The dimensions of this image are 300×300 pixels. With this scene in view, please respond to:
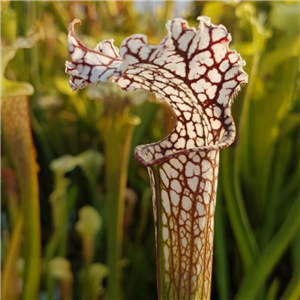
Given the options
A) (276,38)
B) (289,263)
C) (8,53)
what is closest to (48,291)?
(8,53)

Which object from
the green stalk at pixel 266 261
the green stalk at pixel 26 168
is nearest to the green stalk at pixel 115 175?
the green stalk at pixel 26 168

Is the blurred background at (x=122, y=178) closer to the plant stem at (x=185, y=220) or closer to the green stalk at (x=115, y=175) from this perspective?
the green stalk at (x=115, y=175)

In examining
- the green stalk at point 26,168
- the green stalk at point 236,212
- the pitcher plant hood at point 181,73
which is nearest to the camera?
the pitcher plant hood at point 181,73

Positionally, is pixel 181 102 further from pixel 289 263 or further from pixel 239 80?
pixel 289 263

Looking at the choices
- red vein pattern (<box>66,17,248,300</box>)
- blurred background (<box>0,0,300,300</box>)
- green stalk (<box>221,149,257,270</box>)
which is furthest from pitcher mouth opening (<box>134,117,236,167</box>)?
green stalk (<box>221,149,257,270</box>)

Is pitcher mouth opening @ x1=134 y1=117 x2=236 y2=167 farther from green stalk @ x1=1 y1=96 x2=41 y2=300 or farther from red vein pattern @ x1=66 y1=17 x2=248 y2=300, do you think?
green stalk @ x1=1 y1=96 x2=41 y2=300

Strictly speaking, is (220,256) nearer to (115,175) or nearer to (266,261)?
(266,261)

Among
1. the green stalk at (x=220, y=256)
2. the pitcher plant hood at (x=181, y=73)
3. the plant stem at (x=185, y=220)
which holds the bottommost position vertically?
the green stalk at (x=220, y=256)

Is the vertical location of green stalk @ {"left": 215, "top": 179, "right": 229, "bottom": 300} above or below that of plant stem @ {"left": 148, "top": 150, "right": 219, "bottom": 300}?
below

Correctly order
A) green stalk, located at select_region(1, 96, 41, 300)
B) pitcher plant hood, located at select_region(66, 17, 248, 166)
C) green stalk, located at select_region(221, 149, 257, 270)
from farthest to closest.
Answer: green stalk, located at select_region(221, 149, 257, 270), green stalk, located at select_region(1, 96, 41, 300), pitcher plant hood, located at select_region(66, 17, 248, 166)
